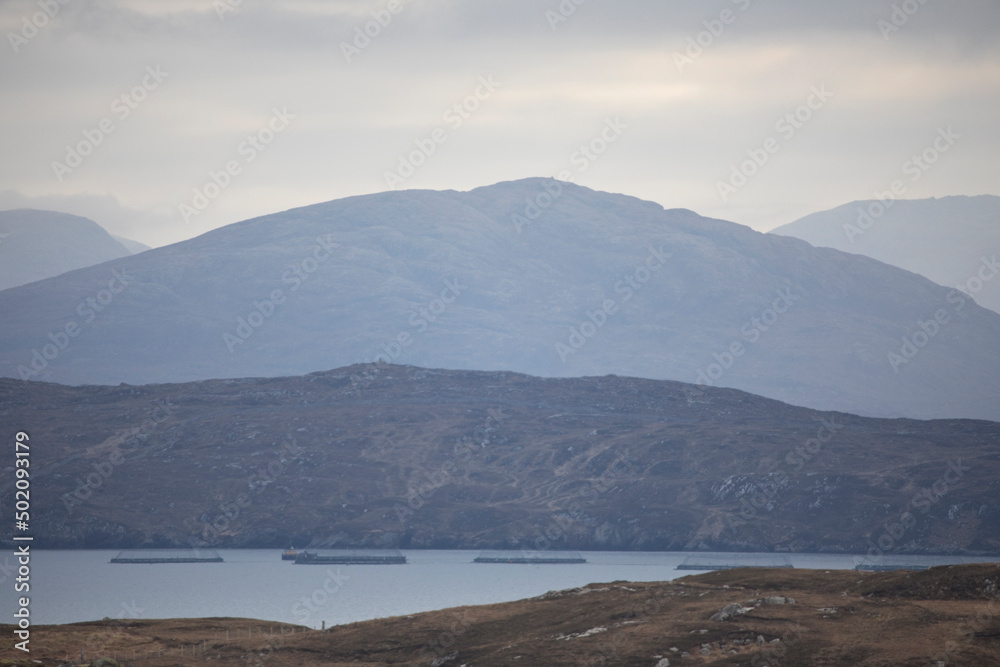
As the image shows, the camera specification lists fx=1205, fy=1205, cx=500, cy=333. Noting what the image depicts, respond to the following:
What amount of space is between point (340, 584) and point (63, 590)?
140ft

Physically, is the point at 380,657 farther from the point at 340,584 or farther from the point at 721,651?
the point at 340,584

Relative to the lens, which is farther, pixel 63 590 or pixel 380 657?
pixel 63 590

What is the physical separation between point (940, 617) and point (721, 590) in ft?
59.4

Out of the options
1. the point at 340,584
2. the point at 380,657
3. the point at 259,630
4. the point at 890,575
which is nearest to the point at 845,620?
the point at 890,575

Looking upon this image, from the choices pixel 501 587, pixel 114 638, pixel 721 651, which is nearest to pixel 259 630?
pixel 114 638

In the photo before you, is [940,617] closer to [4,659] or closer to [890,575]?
[890,575]

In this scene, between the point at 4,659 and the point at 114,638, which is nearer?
the point at 4,659

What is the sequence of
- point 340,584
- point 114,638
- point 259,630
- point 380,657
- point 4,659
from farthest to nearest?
point 340,584, point 259,630, point 114,638, point 380,657, point 4,659

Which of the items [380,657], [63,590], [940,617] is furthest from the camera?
[63,590]

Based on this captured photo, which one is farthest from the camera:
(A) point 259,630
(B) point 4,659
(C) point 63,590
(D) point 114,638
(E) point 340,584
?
(E) point 340,584

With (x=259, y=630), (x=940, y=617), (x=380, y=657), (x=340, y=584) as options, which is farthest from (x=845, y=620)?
(x=340, y=584)

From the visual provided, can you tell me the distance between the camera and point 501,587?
619 ft

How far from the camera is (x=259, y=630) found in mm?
94188

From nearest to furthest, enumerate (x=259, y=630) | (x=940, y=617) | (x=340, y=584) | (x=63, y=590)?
1. (x=940, y=617)
2. (x=259, y=630)
3. (x=63, y=590)
4. (x=340, y=584)
